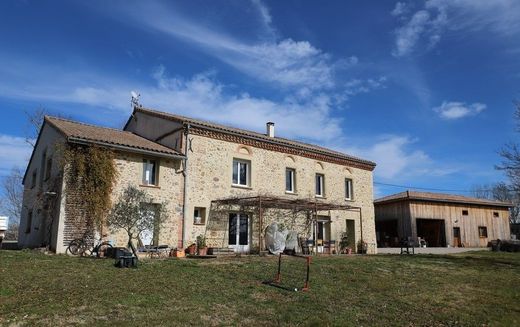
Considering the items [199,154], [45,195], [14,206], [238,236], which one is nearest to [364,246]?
[238,236]

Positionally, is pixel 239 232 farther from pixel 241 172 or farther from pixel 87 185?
pixel 87 185

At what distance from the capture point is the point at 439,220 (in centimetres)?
3500

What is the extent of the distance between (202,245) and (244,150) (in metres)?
5.40

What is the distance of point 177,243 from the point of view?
18391 millimetres

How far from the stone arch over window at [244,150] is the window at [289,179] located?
2.72 metres

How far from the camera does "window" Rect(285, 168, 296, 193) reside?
23531 millimetres

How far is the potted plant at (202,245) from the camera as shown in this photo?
18484 millimetres

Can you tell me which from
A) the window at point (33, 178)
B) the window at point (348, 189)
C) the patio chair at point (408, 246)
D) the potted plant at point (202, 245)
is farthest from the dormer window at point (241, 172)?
the window at point (33, 178)

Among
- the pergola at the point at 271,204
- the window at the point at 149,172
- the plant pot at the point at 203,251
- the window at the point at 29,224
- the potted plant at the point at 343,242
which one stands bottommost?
the plant pot at the point at 203,251

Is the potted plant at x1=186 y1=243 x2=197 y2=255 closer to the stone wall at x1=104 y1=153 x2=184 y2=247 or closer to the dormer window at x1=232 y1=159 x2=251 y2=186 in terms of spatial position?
the stone wall at x1=104 y1=153 x2=184 y2=247

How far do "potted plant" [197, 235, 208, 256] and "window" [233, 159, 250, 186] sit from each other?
11.5 feet

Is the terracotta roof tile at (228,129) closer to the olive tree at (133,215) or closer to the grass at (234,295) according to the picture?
the olive tree at (133,215)

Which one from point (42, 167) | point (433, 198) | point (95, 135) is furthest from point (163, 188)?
point (433, 198)

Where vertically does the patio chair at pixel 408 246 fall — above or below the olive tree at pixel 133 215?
below
